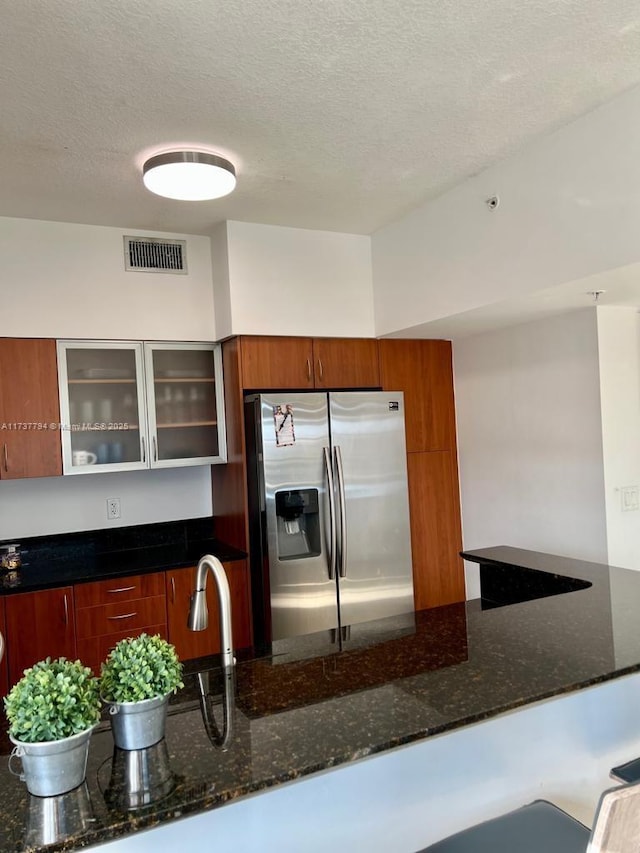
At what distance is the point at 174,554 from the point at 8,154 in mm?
2063

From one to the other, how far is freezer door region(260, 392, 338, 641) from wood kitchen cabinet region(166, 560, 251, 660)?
222 millimetres

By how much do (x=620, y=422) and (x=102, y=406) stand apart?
2.56 metres

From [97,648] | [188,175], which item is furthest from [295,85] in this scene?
[97,648]

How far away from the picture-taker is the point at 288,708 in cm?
132

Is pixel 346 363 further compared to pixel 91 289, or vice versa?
pixel 346 363

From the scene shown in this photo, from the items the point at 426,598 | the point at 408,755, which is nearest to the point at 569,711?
the point at 408,755

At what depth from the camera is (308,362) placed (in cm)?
351

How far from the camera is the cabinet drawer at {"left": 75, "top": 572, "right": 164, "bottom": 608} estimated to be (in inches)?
118

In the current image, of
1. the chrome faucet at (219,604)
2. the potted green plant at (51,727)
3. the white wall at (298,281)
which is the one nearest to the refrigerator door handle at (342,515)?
the white wall at (298,281)

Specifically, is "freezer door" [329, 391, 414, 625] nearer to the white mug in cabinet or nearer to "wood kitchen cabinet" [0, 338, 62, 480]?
the white mug in cabinet

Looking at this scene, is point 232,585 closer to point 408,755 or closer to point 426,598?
point 426,598

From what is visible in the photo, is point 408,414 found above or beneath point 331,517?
above

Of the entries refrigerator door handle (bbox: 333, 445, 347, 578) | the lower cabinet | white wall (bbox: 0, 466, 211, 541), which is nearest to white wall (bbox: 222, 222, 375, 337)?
refrigerator door handle (bbox: 333, 445, 347, 578)

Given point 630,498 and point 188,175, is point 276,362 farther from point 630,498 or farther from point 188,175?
point 630,498
